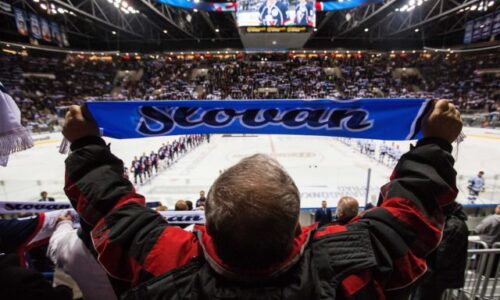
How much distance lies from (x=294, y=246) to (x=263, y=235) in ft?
0.46

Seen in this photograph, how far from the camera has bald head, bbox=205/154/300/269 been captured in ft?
2.31

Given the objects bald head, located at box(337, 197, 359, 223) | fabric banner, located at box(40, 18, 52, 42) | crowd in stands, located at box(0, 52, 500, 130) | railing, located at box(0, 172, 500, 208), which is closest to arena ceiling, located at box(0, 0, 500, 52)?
crowd in stands, located at box(0, 52, 500, 130)

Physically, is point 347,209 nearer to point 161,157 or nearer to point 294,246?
point 294,246

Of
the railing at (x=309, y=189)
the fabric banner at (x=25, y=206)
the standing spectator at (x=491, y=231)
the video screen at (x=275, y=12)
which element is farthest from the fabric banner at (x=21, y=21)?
the standing spectator at (x=491, y=231)

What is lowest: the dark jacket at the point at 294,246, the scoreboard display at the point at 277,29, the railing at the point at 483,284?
the railing at the point at 483,284

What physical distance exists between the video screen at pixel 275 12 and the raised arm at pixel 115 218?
18.3m

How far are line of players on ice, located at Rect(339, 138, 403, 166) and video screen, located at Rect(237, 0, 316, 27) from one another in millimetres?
8289

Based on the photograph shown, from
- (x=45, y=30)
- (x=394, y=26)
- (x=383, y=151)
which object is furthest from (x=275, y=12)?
(x=394, y=26)

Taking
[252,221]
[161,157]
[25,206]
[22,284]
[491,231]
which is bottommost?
[161,157]

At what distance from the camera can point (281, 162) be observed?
11195 mm

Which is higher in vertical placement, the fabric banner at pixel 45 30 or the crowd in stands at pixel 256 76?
the fabric banner at pixel 45 30

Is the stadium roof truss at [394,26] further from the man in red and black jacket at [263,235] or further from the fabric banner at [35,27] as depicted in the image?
the man in red and black jacket at [263,235]

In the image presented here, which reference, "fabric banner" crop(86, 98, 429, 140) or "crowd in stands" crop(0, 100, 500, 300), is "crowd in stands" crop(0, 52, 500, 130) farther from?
"crowd in stands" crop(0, 100, 500, 300)

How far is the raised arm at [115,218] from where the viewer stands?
2.88 ft
